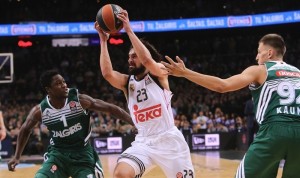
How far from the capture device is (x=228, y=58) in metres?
26.2

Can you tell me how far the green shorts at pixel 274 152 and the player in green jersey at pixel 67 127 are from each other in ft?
5.72

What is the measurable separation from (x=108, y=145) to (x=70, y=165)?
1198cm

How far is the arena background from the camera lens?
74.1 feet

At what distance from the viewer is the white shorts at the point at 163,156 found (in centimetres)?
517

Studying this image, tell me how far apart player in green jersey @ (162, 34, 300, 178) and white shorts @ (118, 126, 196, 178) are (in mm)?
896

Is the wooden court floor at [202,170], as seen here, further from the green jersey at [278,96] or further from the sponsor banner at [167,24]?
the sponsor banner at [167,24]

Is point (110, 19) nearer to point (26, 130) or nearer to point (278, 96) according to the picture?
point (26, 130)

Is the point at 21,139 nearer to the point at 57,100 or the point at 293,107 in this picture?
the point at 57,100

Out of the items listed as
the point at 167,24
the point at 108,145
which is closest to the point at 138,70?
the point at 108,145

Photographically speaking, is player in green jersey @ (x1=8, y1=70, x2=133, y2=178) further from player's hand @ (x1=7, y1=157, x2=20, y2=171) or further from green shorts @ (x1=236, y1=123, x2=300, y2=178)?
green shorts @ (x1=236, y1=123, x2=300, y2=178)

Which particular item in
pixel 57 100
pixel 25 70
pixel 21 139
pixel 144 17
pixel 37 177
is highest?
pixel 144 17

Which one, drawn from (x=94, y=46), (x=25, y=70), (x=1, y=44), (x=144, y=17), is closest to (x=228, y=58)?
(x=144, y=17)

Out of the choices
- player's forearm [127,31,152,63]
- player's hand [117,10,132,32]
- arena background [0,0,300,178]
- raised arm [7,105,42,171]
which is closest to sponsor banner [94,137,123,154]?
arena background [0,0,300,178]

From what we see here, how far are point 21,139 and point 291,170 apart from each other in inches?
116
